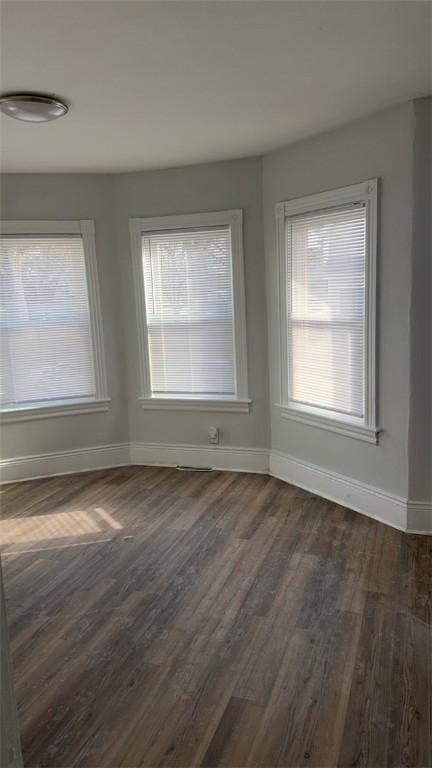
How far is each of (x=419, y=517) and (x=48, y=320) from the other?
3243mm

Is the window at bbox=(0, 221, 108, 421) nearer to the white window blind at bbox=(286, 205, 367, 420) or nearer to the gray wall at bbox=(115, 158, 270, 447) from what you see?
the gray wall at bbox=(115, 158, 270, 447)

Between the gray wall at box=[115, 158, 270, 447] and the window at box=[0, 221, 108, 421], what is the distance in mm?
300

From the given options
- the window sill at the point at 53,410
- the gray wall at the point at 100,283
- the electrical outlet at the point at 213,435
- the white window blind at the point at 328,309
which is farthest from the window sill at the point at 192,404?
the white window blind at the point at 328,309

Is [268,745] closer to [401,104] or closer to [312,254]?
[312,254]

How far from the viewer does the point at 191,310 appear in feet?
14.7

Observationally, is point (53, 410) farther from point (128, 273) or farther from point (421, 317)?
point (421, 317)

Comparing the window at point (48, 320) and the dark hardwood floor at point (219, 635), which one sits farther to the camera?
the window at point (48, 320)

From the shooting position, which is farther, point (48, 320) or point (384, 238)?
point (48, 320)

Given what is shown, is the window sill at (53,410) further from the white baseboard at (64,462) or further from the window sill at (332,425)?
the window sill at (332,425)

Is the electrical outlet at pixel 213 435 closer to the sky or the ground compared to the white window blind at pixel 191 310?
closer to the ground

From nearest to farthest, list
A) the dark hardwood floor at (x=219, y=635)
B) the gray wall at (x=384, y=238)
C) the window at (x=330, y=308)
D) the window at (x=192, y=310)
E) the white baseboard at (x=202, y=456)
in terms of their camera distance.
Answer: the dark hardwood floor at (x=219, y=635), the gray wall at (x=384, y=238), the window at (x=330, y=308), the window at (x=192, y=310), the white baseboard at (x=202, y=456)

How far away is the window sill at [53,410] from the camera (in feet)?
14.8

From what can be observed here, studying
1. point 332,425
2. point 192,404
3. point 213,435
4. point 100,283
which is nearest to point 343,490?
point 332,425

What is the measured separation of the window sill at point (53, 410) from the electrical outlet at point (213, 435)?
0.96 metres
